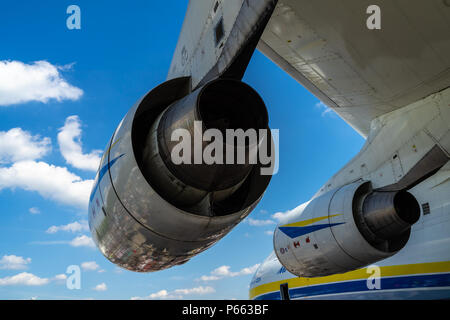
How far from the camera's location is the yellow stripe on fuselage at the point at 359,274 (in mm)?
4707

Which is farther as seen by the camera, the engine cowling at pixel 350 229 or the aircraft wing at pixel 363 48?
the engine cowling at pixel 350 229

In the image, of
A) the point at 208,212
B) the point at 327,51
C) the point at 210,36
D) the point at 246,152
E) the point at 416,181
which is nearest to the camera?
the point at 246,152

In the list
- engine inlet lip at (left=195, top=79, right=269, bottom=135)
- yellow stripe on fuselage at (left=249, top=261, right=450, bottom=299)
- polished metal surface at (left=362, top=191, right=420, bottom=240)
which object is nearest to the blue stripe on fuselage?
yellow stripe on fuselage at (left=249, top=261, right=450, bottom=299)

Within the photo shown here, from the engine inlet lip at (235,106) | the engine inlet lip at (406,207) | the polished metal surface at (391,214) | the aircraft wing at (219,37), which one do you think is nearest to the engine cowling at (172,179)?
the engine inlet lip at (235,106)

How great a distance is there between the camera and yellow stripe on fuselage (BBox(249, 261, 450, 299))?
185 inches

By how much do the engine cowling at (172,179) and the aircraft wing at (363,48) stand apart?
1.12 meters

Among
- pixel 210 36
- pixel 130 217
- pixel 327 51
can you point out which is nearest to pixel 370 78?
pixel 327 51

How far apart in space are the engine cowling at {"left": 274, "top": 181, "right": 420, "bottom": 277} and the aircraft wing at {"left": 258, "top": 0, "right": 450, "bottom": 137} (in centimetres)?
132

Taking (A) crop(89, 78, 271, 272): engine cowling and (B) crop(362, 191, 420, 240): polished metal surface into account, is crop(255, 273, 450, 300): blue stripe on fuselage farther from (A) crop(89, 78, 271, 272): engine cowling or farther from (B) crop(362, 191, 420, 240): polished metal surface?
(A) crop(89, 78, 271, 272): engine cowling

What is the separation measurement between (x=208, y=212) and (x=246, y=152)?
2.10 ft

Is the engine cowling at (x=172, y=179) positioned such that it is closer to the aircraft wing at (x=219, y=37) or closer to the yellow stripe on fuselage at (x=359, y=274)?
the aircraft wing at (x=219, y=37)

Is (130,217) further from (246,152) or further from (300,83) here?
(300,83)
